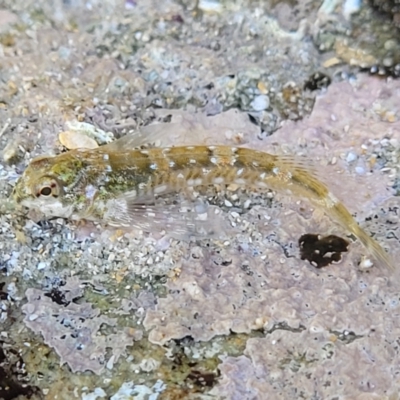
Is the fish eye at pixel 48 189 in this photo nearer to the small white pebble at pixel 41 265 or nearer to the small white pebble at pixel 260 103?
the small white pebble at pixel 41 265

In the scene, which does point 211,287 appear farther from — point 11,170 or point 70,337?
point 11,170

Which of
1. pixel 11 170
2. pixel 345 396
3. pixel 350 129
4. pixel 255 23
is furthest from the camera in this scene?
pixel 255 23

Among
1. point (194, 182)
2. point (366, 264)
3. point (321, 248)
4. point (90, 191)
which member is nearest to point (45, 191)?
point (90, 191)

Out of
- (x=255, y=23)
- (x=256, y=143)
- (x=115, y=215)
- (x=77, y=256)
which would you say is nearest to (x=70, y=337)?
(x=77, y=256)

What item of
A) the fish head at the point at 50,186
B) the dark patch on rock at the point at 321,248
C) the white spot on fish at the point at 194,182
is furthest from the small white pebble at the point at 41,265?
the dark patch on rock at the point at 321,248

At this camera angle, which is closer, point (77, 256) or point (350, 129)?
point (77, 256)

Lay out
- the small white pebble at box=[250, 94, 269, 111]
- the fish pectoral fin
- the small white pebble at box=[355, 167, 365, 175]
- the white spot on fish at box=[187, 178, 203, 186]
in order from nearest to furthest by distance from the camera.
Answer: the fish pectoral fin < the white spot on fish at box=[187, 178, 203, 186] < the small white pebble at box=[355, 167, 365, 175] < the small white pebble at box=[250, 94, 269, 111]

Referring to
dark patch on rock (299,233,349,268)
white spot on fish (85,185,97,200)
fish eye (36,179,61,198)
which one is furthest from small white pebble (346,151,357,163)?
fish eye (36,179,61,198)

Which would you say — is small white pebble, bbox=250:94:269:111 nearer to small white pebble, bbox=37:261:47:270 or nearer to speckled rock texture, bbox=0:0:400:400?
speckled rock texture, bbox=0:0:400:400

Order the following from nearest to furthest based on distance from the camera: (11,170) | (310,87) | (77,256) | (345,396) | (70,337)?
(345,396) < (70,337) < (77,256) < (11,170) < (310,87)
